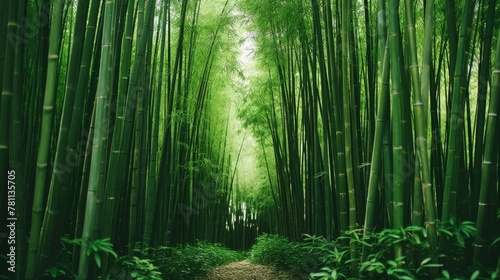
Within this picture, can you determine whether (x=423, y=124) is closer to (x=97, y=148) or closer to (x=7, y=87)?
(x=97, y=148)

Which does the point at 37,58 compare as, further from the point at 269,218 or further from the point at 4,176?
the point at 269,218

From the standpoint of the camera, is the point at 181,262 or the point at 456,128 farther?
the point at 181,262

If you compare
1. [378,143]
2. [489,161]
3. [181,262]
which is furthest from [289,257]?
[489,161]

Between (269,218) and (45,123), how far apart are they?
1038cm

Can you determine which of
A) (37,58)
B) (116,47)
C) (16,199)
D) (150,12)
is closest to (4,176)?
(16,199)

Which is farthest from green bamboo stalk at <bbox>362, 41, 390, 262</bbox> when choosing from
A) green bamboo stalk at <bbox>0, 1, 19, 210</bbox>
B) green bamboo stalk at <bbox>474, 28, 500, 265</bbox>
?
green bamboo stalk at <bbox>0, 1, 19, 210</bbox>

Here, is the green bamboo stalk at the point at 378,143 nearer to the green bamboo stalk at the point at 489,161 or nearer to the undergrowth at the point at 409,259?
the undergrowth at the point at 409,259

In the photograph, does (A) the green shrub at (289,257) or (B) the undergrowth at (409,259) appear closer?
(B) the undergrowth at (409,259)

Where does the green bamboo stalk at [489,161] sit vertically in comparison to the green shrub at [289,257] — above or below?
above

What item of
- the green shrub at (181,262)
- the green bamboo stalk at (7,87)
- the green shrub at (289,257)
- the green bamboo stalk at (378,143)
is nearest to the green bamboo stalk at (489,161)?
the green bamboo stalk at (378,143)

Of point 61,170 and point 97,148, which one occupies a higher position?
point 97,148

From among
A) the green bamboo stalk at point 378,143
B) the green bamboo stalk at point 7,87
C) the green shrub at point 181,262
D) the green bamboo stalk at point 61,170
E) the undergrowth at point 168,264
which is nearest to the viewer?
the green bamboo stalk at point 7,87

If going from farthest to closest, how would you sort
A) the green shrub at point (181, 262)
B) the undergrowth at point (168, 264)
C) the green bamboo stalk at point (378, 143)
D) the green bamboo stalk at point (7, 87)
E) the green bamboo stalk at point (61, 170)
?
the green shrub at point (181, 262) < the undergrowth at point (168, 264) < the green bamboo stalk at point (378, 143) < the green bamboo stalk at point (61, 170) < the green bamboo stalk at point (7, 87)

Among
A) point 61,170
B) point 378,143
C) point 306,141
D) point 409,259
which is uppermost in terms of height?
point 306,141
